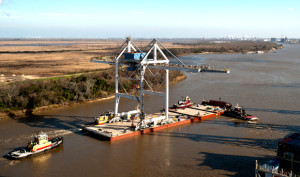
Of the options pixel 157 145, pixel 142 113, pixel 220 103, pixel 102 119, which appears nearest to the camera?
pixel 157 145

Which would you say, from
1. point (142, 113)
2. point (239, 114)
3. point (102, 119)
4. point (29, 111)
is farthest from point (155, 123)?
point (29, 111)

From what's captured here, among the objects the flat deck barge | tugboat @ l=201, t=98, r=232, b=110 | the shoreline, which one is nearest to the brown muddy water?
the flat deck barge

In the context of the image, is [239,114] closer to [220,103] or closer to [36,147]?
[220,103]

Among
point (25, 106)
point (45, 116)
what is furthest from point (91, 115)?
point (25, 106)

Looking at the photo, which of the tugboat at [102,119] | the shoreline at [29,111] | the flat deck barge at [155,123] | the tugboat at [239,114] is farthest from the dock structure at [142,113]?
the shoreline at [29,111]

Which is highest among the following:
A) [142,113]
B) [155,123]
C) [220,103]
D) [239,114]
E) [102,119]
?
[142,113]

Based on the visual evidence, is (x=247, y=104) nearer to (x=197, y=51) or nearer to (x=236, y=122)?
(x=236, y=122)

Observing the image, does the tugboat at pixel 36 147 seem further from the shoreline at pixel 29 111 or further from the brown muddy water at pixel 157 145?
the shoreline at pixel 29 111
